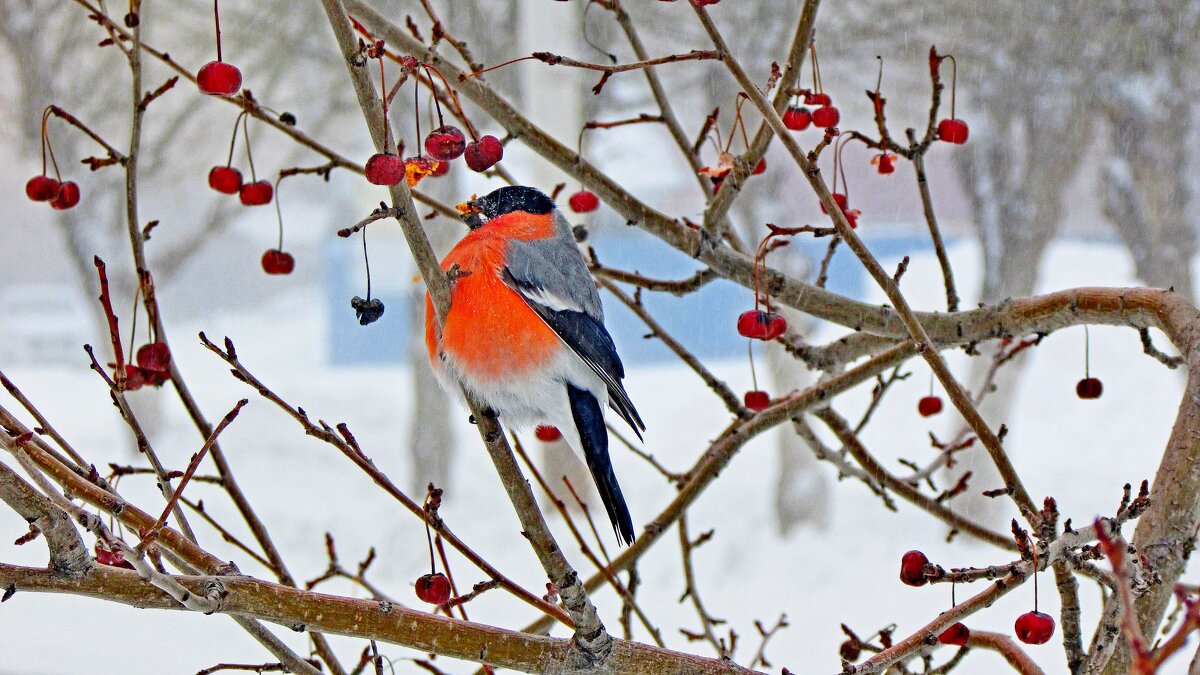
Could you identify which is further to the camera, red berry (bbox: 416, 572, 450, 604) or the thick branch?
red berry (bbox: 416, 572, 450, 604)

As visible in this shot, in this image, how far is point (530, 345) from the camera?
2.88 feet

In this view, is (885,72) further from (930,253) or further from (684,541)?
(684,541)

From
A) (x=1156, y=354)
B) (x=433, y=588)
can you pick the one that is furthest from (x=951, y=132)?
(x=433, y=588)

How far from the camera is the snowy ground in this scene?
217 centimetres

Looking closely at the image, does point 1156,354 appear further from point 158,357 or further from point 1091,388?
point 158,357

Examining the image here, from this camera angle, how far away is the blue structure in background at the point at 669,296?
2793 millimetres

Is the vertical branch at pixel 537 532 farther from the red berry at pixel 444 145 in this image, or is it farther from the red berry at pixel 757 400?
the red berry at pixel 757 400

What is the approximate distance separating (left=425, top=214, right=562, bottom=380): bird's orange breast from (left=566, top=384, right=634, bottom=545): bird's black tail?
51mm

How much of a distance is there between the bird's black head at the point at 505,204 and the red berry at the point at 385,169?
378 millimetres

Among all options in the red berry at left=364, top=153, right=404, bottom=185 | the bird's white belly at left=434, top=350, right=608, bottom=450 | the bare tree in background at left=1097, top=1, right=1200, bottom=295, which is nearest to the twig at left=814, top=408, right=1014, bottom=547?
the bird's white belly at left=434, top=350, right=608, bottom=450

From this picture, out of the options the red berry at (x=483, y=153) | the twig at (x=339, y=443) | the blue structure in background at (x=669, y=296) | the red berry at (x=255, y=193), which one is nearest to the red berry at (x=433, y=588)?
the twig at (x=339, y=443)

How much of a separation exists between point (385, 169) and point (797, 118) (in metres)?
0.53

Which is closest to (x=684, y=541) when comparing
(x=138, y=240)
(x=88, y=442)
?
(x=138, y=240)

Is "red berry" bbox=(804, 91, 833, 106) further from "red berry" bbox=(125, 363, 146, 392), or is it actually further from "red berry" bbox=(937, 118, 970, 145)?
"red berry" bbox=(125, 363, 146, 392)
